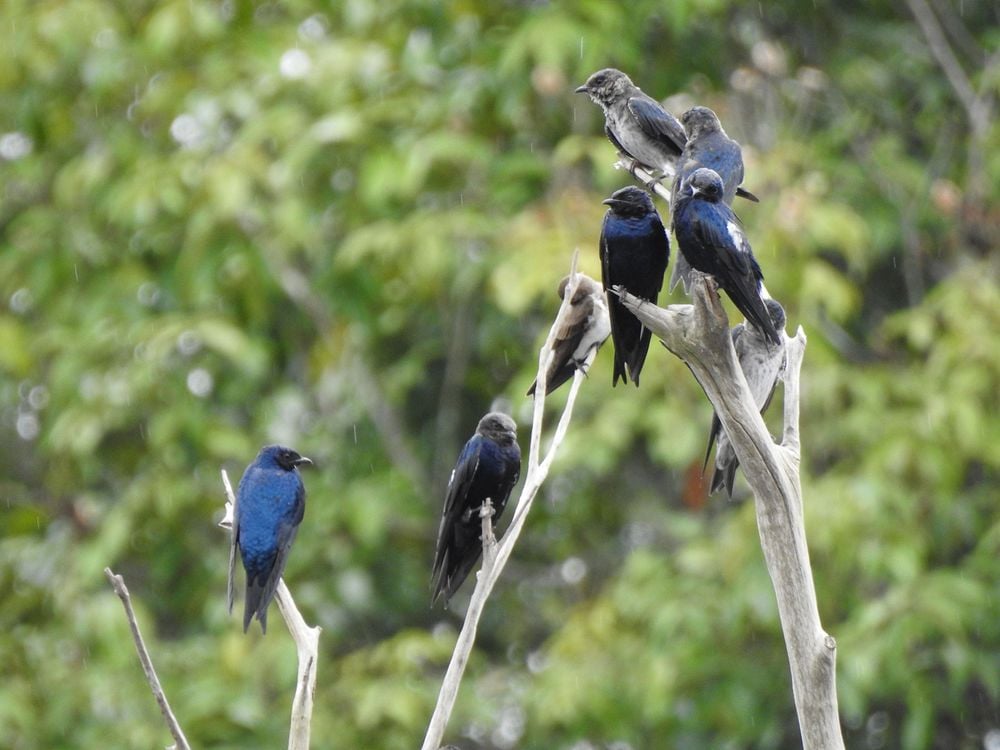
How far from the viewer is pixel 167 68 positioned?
7863 mm

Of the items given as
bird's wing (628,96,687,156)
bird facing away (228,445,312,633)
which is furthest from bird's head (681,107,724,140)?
bird facing away (228,445,312,633)

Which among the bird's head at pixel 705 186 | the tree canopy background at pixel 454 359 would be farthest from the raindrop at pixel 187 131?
the bird's head at pixel 705 186

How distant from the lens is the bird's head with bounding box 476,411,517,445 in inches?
183

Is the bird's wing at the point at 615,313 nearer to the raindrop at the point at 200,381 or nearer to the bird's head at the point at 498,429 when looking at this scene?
the bird's head at the point at 498,429

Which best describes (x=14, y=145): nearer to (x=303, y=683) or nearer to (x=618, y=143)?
(x=618, y=143)

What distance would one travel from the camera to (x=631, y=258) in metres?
4.06

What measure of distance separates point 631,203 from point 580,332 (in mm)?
610

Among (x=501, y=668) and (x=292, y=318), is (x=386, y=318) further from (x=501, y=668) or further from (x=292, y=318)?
(x=501, y=668)

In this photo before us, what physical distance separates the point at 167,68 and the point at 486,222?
1890 mm

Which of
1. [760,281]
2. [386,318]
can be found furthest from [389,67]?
[760,281]

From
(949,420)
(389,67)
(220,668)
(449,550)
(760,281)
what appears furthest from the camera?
(389,67)

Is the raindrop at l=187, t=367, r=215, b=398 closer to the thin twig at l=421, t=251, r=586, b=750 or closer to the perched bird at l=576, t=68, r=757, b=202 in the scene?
→ the perched bird at l=576, t=68, r=757, b=202

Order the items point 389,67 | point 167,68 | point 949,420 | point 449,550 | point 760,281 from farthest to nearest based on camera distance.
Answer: point 167,68, point 389,67, point 949,420, point 449,550, point 760,281

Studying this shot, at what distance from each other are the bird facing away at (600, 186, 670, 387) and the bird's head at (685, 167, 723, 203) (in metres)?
0.32
